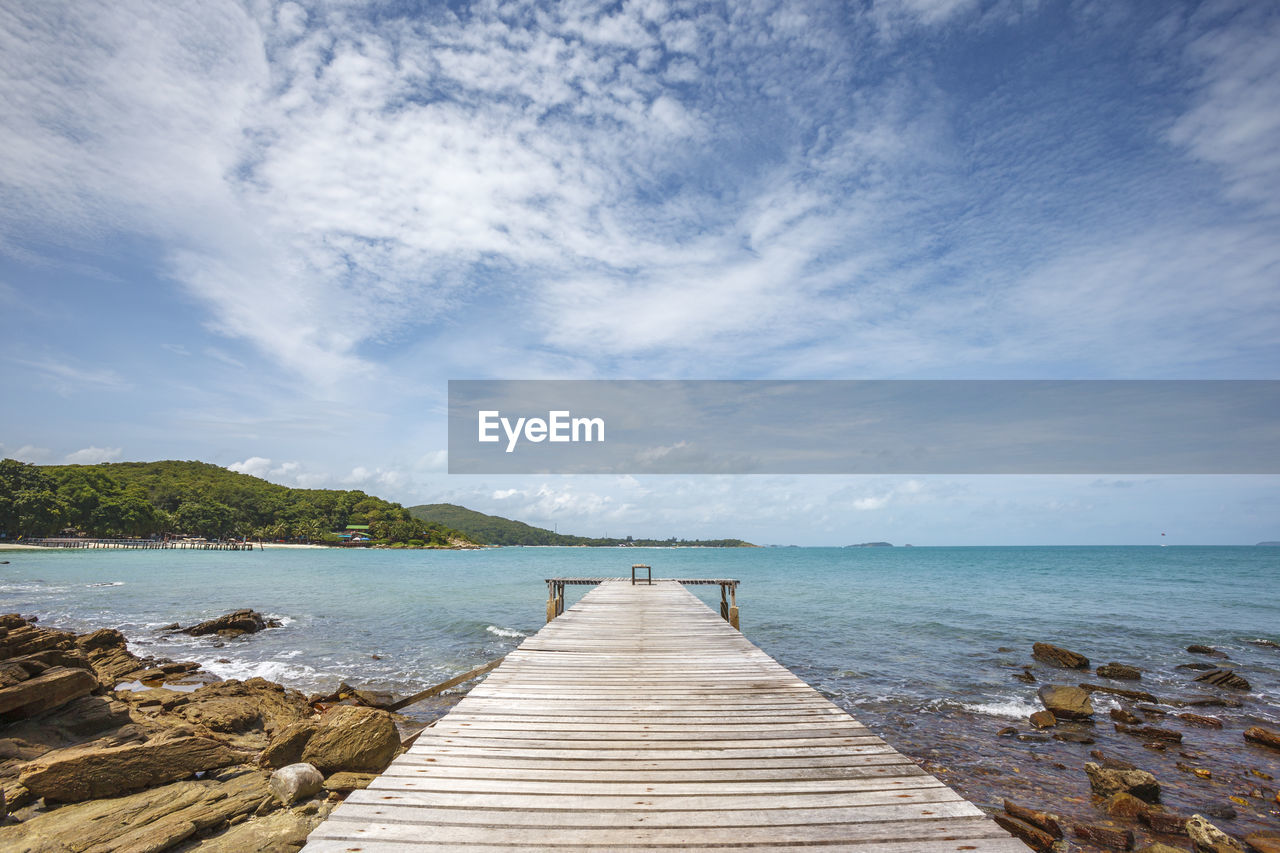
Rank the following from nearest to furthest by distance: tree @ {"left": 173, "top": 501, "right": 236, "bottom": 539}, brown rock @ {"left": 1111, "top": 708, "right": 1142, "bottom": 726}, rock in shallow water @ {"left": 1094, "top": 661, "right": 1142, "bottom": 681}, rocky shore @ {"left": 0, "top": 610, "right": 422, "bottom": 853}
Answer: rocky shore @ {"left": 0, "top": 610, "right": 422, "bottom": 853}
brown rock @ {"left": 1111, "top": 708, "right": 1142, "bottom": 726}
rock in shallow water @ {"left": 1094, "top": 661, "right": 1142, "bottom": 681}
tree @ {"left": 173, "top": 501, "right": 236, "bottom": 539}

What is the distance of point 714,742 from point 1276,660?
25151mm

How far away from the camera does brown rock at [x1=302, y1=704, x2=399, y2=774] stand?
780 centimetres

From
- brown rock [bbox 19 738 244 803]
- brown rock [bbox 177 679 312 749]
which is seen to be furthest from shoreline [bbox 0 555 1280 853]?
brown rock [bbox 19 738 244 803]

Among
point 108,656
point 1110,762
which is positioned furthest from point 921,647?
point 108,656

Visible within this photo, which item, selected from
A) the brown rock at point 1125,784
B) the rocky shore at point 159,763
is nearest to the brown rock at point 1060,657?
the brown rock at point 1125,784

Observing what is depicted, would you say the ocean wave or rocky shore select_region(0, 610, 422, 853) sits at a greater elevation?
rocky shore select_region(0, 610, 422, 853)

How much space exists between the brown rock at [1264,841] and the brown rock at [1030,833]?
94.8 inches

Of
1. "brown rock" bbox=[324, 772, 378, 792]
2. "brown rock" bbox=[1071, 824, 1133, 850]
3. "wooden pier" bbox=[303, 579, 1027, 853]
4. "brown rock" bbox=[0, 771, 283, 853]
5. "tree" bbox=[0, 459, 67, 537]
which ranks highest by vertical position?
"tree" bbox=[0, 459, 67, 537]

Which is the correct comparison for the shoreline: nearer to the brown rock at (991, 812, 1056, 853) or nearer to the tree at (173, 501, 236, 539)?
the brown rock at (991, 812, 1056, 853)

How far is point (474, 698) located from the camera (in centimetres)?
657

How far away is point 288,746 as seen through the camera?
26.9ft

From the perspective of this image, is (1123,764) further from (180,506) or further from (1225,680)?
(180,506)

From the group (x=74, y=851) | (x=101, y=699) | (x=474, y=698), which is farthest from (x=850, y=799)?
(x=101, y=699)

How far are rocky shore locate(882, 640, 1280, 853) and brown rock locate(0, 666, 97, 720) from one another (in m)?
13.8
